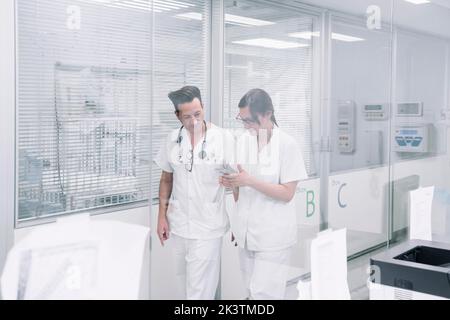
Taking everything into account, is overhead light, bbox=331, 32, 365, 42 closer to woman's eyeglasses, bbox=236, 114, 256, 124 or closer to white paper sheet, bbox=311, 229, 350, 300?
woman's eyeglasses, bbox=236, 114, 256, 124

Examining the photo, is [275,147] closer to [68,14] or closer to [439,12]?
[68,14]

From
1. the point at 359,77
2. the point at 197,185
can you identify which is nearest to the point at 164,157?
the point at 197,185

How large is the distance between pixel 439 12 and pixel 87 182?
196 cm

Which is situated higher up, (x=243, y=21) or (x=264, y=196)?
(x=243, y=21)

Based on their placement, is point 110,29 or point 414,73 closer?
point 110,29

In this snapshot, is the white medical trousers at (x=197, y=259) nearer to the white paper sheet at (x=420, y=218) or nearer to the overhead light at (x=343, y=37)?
the white paper sheet at (x=420, y=218)

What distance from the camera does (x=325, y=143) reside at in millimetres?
2449

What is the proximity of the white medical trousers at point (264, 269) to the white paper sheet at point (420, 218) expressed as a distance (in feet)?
1.62

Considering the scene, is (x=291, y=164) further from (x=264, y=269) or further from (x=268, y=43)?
(x=268, y=43)

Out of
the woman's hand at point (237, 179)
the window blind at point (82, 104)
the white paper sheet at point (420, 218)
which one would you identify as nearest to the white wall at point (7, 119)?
the window blind at point (82, 104)

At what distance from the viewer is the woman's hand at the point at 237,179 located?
5.62 ft

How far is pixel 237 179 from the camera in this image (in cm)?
172

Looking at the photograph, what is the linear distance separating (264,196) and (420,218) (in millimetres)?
658

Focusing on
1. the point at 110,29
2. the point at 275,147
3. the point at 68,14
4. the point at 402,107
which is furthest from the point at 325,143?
the point at 68,14
